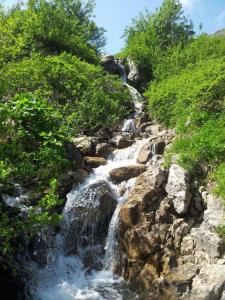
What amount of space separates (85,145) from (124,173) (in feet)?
9.14

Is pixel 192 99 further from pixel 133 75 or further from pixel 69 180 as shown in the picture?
pixel 133 75

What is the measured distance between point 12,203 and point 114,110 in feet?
36.5

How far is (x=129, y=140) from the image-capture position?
65.0 ft

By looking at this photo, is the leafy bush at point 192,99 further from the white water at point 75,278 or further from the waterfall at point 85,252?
the white water at point 75,278

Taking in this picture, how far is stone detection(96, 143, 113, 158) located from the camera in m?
18.6

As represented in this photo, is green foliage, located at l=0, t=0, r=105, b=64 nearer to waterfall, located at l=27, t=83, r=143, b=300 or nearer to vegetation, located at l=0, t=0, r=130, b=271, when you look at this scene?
vegetation, located at l=0, t=0, r=130, b=271

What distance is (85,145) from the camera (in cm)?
1822

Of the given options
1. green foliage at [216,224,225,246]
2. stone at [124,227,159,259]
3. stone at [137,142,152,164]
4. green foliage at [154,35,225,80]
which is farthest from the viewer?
green foliage at [154,35,225,80]

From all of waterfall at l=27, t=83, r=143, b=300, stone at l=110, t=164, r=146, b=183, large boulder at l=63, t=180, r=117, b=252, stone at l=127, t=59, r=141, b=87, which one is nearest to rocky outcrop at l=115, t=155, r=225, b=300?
waterfall at l=27, t=83, r=143, b=300

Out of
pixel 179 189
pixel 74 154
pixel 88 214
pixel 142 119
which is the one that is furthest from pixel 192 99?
pixel 88 214

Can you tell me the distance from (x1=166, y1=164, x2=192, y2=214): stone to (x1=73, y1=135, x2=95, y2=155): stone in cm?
466

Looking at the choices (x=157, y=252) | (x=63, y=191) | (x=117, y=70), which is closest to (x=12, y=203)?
(x=63, y=191)

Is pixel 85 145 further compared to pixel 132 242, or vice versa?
pixel 85 145

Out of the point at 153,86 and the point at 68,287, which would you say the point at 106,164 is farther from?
the point at 153,86
